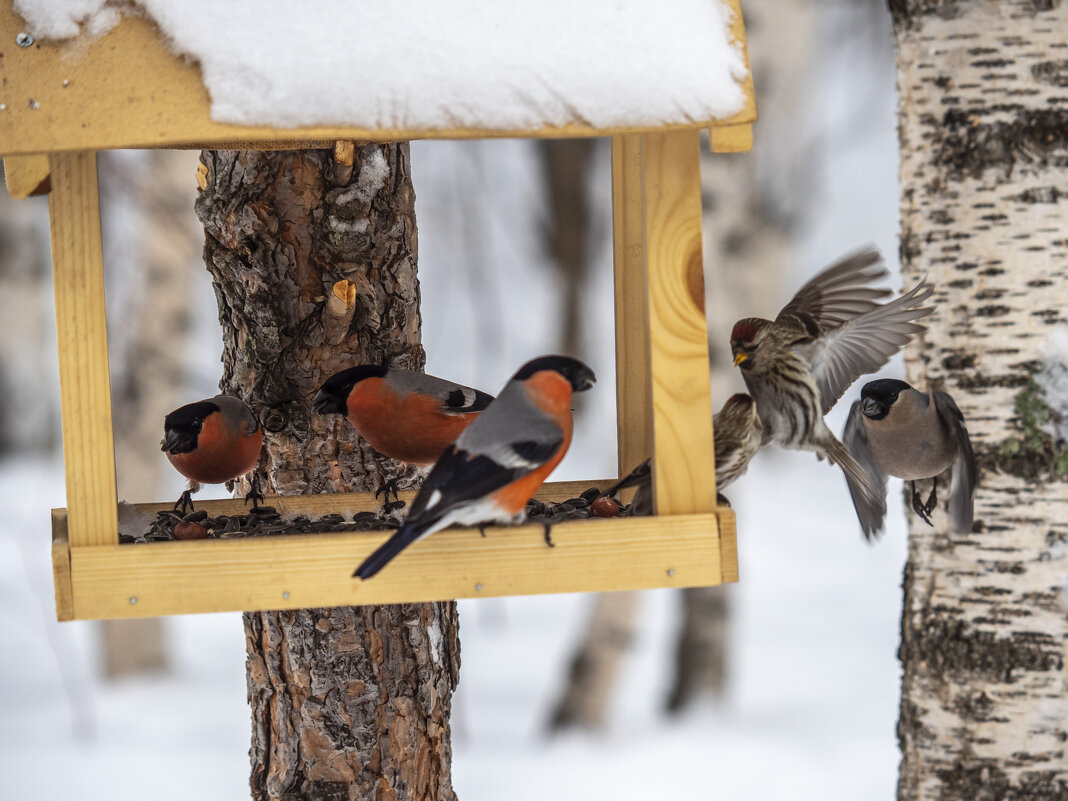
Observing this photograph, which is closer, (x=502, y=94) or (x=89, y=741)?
(x=502, y=94)

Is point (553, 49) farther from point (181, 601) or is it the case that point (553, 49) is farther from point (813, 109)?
point (813, 109)

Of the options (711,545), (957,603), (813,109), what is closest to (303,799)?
(711,545)

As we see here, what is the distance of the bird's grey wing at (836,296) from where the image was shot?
2.32 metres

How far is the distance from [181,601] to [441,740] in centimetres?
101

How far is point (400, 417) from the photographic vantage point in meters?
2.12

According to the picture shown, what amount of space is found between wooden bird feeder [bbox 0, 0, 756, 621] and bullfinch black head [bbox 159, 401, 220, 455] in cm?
53

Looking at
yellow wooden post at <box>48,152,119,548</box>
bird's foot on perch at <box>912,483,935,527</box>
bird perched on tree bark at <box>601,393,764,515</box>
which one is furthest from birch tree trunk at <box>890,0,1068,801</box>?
yellow wooden post at <box>48,152,119,548</box>

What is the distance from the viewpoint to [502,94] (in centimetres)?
149

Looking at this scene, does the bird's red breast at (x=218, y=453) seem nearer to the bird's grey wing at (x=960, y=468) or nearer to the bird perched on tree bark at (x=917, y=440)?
the bird perched on tree bark at (x=917, y=440)

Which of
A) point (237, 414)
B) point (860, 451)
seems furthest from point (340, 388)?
point (860, 451)

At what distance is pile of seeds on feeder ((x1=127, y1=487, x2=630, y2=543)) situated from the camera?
77.1 inches

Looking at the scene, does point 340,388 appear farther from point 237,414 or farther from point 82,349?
point 82,349

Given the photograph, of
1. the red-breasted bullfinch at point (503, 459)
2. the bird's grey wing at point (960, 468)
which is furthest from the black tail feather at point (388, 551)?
the bird's grey wing at point (960, 468)

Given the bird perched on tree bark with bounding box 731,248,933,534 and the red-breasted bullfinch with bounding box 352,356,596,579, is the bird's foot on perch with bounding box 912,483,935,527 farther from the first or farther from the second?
the red-breasted bullfinch with bounding box 352,356,596,579
